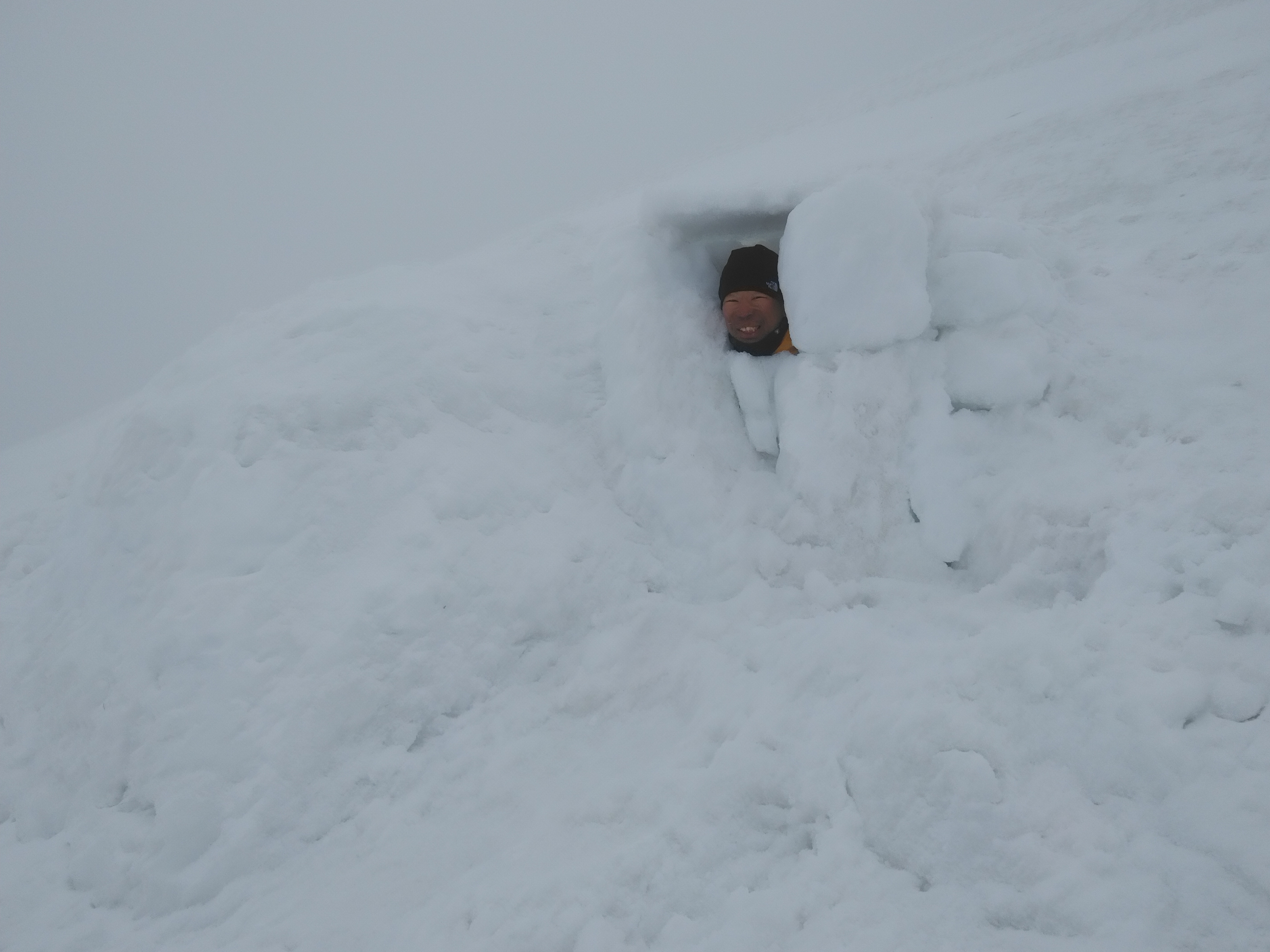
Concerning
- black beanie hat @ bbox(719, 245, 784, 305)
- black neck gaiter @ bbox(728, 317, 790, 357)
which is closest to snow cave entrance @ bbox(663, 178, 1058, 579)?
black neck gaiter @ bbox(728, 317, 790, 357)

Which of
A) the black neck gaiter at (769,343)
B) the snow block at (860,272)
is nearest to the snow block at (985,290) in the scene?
the snow block at (860,272)

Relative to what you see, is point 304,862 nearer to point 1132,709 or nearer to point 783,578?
point 783,578

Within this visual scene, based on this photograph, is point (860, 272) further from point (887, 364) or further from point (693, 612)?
point (693, 612)

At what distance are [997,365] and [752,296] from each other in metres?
1.27

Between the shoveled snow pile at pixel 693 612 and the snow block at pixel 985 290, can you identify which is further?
the snow block at pixel 985 290

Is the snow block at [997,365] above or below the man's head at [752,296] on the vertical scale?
below

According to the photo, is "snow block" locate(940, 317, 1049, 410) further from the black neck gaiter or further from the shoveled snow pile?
the black neck gaiter

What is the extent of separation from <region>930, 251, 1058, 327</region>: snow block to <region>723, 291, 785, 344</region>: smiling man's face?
790 mm

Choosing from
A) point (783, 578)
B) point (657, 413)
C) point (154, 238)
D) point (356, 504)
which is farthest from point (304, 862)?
point (154, 238)

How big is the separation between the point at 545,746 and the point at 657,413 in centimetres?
169

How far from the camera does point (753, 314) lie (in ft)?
11.9

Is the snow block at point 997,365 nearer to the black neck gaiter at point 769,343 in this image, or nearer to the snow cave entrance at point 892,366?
the snow cave entrance at point 892,366

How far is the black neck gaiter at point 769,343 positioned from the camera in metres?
3.65

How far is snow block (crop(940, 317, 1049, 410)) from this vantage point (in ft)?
9.89
